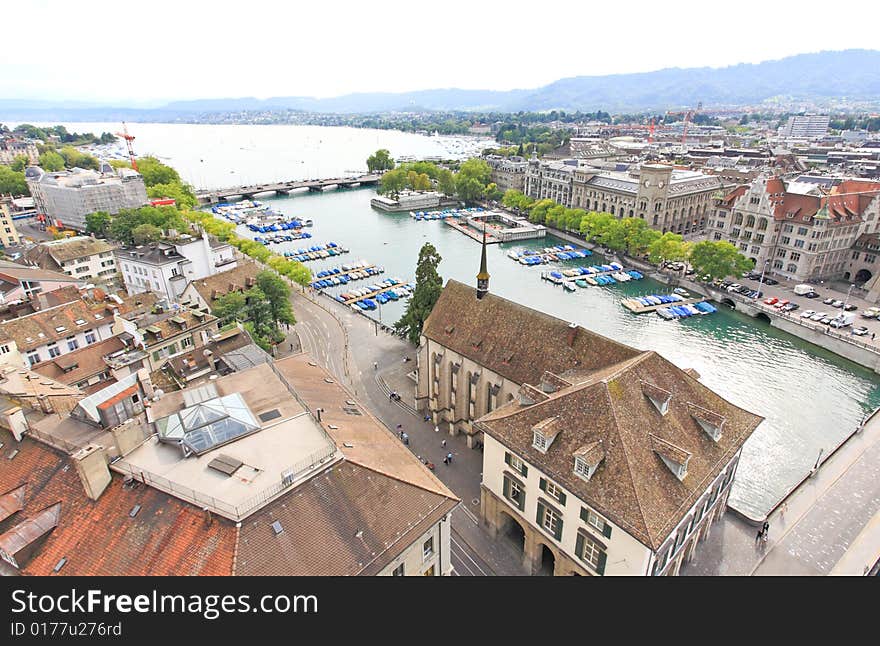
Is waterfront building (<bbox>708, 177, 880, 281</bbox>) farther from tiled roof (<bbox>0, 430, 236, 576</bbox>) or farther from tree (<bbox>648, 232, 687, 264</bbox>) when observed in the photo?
tiled roof (<bbox>0, 430, 236, 576</bbox>)

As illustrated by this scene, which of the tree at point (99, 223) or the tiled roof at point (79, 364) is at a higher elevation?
the tiled roof at point (79, 364)

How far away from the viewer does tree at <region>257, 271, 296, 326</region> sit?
68812 millimetres

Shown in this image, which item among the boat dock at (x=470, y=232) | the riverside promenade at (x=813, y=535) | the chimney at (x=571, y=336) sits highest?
the chimney at (x=571, y=336)

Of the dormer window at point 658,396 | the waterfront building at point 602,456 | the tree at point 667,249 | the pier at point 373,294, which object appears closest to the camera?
the waterfront building at point 602,456

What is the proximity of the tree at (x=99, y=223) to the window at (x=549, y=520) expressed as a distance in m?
127

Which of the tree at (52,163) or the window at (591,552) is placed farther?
the tree at (52,163)

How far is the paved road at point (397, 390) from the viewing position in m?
37.1

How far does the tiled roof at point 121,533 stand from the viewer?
20.6 metres

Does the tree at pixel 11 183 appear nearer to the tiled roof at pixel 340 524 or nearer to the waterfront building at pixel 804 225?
the tiled roof at pixel 340 524

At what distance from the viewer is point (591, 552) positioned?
1202 inches

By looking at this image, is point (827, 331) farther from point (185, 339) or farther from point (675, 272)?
point (185, 339)

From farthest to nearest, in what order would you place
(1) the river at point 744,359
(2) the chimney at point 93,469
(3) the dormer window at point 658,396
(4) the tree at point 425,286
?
(4) the tree at point 425,286
(1) the river at point 744,359
(3) the dormer window at point 658,396
(2) the chimney at point 93,469

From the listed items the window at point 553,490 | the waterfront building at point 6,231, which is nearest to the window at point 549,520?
the window at point 553,490
